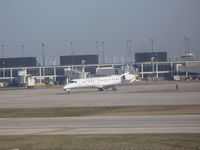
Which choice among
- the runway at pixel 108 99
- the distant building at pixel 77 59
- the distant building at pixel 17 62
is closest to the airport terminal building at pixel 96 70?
the distant building at pixel 17 62

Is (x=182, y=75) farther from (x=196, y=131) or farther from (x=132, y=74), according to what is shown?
(x=196, y=131)

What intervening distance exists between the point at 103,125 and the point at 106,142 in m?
7.38

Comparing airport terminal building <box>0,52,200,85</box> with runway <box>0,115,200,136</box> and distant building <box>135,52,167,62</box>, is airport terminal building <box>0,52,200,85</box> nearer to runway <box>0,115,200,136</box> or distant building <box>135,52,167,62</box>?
distant building <box>135,52,167,62</box>

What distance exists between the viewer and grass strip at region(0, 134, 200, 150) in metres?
20.1

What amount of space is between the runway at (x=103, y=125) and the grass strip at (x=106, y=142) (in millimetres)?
2129

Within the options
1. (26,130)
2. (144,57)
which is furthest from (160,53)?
(26,130)

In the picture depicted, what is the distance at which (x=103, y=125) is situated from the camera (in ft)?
95.0

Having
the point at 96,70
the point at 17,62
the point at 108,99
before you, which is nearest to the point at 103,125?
the point at 108,99

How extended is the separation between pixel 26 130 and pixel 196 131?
11676 millimetres

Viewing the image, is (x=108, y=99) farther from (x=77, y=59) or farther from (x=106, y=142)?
(x=77, y=59)

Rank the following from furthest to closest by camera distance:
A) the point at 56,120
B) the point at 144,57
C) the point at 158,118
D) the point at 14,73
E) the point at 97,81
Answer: the point at 144,57 < the point at 14,73 < the point at 97,81 < the point at 56,120 < the point at 158,118

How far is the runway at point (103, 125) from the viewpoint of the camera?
26047 millimetres

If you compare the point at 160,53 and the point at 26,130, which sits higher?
the point at 160,53

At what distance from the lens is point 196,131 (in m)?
24.5
